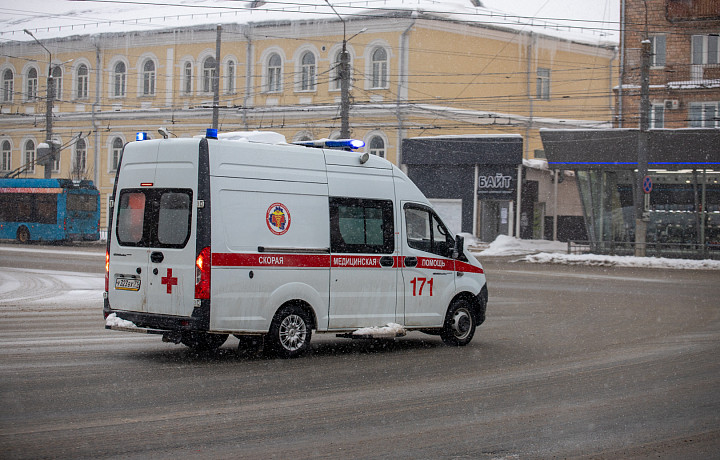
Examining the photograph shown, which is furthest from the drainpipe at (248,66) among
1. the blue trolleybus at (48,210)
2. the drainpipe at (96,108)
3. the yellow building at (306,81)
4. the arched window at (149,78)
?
the blue trolleybus at (48,210)

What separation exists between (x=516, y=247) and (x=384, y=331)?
103 ft

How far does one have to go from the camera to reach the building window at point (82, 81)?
54719 millimetres

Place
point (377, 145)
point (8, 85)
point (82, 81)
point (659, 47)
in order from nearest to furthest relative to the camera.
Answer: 1. point (659, 47)
2. point (377, 145)
3. point (82, 81)
4. point (8, 85)

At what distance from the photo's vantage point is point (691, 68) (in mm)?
45281

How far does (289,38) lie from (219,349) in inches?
1560

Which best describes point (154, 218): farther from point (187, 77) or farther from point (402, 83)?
point (187, 77)

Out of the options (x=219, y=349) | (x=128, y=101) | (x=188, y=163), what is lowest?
(x=219, y=349)

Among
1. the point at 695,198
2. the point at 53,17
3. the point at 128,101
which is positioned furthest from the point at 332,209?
the point at 53,17

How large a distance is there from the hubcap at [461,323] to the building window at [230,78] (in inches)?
1582

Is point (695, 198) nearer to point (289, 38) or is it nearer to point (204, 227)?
point (289, 38)

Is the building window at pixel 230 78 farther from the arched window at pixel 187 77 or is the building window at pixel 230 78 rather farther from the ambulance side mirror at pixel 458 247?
the ambulance side mirror at pixel 458 247

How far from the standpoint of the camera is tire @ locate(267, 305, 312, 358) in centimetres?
1077

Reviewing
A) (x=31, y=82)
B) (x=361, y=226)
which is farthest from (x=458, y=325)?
(x=31, y=82)

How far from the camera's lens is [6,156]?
5788cm
